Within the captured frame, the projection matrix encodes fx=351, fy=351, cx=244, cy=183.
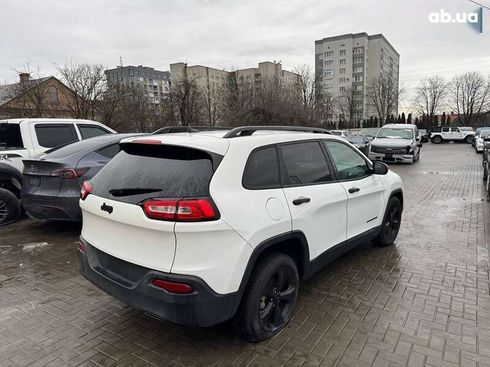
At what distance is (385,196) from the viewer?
469cm

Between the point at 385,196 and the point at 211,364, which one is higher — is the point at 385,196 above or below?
above

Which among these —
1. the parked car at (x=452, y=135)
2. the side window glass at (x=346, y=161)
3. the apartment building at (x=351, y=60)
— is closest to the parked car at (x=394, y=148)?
the side window glass at (x=346, y=161)

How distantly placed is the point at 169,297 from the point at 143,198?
0.72 m

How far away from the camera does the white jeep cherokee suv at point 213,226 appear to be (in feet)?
7.68

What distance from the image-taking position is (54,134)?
6965mm

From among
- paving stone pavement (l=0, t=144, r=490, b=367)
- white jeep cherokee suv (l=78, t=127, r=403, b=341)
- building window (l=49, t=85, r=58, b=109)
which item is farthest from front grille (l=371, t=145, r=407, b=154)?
→ building window (l=49, t=85, r=58, b=109)

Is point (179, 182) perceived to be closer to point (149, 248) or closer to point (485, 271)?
point (149, 248)

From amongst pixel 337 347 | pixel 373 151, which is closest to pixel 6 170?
pixel 337 347

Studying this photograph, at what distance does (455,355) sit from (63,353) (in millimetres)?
3010

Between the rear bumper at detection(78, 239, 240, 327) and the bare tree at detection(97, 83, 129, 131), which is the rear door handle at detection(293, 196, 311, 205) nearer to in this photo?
the rear bumper at detection(78, 239, 240, 327)

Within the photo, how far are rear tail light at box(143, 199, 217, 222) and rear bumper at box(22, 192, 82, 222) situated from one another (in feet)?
11.3

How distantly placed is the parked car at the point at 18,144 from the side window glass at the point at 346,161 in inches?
220

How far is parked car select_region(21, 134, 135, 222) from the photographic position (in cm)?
527

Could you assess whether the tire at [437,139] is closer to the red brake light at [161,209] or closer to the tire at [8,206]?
the tire at [8,206]
